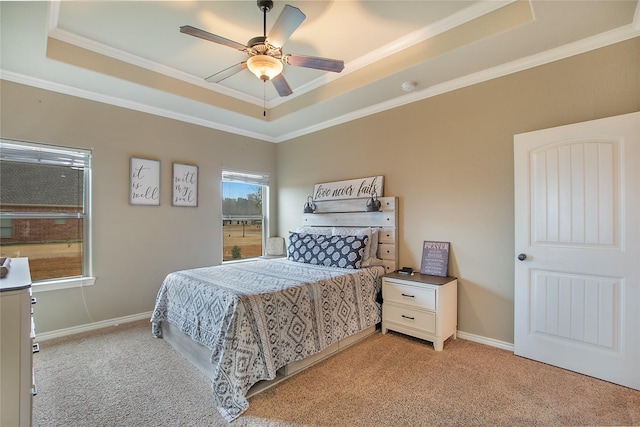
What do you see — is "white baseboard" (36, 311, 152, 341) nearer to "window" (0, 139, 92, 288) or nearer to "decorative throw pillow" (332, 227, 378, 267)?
"window" (0, 139, 92, 288)

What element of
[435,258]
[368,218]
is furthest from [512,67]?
[368,218]

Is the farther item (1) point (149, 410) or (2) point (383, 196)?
(2) point (383, 196)

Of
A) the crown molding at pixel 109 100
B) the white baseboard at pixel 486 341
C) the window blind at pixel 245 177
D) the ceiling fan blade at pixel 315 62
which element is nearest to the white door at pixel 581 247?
the white baseboard at pixel 486 341

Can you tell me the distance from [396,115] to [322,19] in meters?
1.46

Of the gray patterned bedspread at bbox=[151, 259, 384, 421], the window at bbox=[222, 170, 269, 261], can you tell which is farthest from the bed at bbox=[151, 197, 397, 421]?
the window at bbox=[222, 170, 269, 261]

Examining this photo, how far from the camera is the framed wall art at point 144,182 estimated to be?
3.47 meters

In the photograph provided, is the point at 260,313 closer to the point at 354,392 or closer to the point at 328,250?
the point at 354,392

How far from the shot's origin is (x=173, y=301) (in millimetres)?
2695

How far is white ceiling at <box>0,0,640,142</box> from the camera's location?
7.09 feet

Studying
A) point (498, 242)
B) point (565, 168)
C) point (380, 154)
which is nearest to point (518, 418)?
point (498, 242)

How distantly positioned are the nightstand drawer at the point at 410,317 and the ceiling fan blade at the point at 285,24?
2620 millimetres

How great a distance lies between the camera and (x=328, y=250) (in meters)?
3.38

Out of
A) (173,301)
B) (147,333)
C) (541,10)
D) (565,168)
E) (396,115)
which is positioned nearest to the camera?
(541,10)

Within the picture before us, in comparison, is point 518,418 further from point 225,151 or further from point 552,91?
point 225,151
